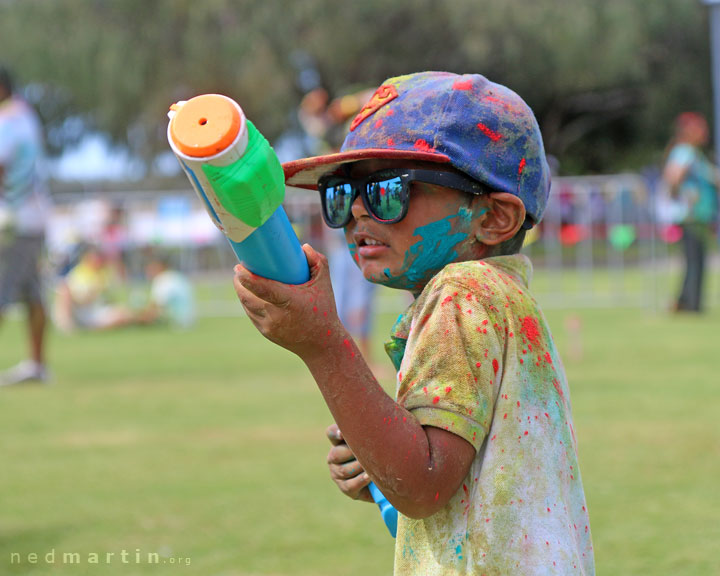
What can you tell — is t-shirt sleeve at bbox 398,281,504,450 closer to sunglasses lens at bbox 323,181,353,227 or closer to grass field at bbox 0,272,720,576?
sunglasses lens at bbox 323,181,353,227

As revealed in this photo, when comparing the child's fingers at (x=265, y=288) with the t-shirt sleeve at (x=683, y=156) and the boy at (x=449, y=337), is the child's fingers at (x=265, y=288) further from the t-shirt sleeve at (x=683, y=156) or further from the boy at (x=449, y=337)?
the t-shirt sleeve at (x=683, y=156)

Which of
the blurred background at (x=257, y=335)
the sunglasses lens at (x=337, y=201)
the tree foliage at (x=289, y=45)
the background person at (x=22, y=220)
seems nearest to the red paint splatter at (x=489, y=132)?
the sunglasses lens at (x=337, y=201)

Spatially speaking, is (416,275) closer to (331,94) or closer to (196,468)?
(196,468)

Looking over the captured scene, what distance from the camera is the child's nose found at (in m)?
1.84

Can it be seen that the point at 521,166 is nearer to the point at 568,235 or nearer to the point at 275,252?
the point at 275,252

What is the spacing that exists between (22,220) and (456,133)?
6.60 m

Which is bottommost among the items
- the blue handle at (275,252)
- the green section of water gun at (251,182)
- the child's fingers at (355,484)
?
the child's fingers at (355,484)

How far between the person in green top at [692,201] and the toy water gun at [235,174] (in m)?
11.5

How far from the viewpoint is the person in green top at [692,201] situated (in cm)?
1227

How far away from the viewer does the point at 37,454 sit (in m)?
5.42

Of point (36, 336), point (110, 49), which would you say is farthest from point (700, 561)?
point (110, 49)

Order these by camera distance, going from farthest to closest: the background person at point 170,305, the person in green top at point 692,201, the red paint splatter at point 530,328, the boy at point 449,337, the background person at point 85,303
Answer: the background person at point 170,305, the background person at point 85,303, the person in green top at point 692,201, the red paint splatter at point 530,328, the boy at point 449,337

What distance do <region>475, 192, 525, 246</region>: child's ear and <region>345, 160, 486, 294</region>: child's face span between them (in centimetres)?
1

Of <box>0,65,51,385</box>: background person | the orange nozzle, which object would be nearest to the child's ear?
the orange nozzle
